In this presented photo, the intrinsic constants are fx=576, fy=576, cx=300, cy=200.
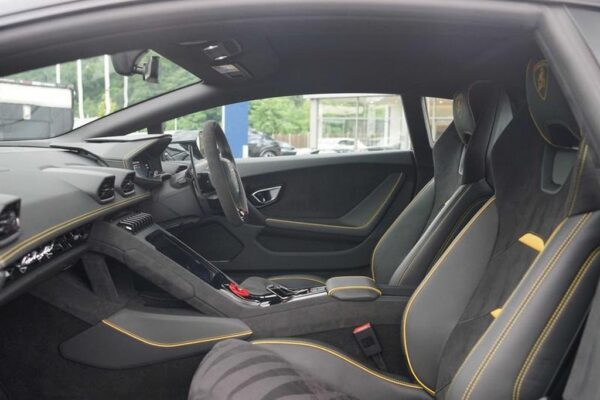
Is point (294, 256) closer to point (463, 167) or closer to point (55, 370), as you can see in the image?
point (463, 167)

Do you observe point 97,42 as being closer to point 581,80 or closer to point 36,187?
point 36,187

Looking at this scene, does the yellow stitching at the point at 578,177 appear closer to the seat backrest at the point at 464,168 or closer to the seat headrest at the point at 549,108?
the seat headrest at the point at 549,108

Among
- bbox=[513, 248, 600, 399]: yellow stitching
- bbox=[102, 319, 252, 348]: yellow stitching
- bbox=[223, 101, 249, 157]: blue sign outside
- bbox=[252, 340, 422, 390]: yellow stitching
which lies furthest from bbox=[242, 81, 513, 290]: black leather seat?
bbox=[223, 101, 249, 157]: blue sign outside

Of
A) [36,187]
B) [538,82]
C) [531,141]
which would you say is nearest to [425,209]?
[531,141]

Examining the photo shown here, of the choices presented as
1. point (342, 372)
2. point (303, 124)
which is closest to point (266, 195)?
point (303, 124)

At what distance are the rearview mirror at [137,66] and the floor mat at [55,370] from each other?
741 millimetres

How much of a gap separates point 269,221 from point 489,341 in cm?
206

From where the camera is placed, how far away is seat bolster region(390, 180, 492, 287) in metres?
1.89

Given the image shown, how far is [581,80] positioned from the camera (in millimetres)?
918

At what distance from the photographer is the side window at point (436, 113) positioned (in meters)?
2.92

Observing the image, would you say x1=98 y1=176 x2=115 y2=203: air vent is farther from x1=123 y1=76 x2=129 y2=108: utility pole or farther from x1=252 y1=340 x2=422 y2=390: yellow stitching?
x1=252 y1=340 x2=422 y2=390: yellow stitching

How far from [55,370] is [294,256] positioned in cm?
159

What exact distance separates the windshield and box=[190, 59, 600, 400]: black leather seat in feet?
2.82

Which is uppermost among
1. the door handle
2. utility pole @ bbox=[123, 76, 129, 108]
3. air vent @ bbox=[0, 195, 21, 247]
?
utility pole @ bbox=[123, 76, 129, 108]
